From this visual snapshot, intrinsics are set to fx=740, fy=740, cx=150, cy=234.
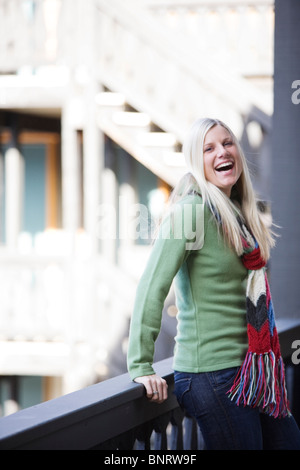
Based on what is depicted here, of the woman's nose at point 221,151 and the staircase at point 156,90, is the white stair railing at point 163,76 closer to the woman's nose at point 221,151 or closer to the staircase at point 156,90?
the staircase at point 156,90

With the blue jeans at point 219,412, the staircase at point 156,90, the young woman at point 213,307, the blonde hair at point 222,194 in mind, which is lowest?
the blue jeans at point 219,412

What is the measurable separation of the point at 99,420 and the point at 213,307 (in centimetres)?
46

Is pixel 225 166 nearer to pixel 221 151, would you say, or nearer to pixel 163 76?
pixel 221 151

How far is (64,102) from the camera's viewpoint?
8.14 m

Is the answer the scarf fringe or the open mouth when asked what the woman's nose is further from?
the scarf fringe

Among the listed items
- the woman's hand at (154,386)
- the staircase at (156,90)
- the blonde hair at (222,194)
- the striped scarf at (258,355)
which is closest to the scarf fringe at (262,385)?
the striped scarf at (258,355)

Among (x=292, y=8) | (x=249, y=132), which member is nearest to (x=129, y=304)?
(x=249, y=132)

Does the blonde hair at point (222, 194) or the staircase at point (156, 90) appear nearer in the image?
the blonde hair at point (222, 194)

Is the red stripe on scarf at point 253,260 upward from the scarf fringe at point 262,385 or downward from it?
upward

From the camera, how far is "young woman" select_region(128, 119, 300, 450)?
2.14m

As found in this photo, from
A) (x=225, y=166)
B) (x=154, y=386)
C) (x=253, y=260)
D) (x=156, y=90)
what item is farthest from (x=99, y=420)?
(x=156, y=90)

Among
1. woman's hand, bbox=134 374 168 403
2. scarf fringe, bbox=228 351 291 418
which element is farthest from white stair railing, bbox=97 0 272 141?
woman's hand, bbox=134 374 168 403

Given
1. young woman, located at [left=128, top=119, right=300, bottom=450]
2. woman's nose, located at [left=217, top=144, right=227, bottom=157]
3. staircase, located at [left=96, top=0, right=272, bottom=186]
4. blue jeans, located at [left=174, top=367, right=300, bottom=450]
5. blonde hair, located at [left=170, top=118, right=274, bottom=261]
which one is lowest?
blue jeans, located at [left=174, top=367, right=300, bottom=450]

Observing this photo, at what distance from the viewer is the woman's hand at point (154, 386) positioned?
7.27ft
